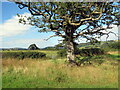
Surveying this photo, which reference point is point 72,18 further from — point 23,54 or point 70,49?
point 23,54

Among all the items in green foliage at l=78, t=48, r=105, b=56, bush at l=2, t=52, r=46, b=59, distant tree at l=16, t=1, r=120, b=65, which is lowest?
bush at l=2, t=52, r=46, b=59

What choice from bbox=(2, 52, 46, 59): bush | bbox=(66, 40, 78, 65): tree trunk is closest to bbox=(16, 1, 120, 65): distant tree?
bbox=(66, 40, 78, 65): tree trunk

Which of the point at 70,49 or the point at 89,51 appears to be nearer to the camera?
the point at 70,49

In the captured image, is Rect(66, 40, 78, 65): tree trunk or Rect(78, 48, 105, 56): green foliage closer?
Rect(66, 40, 78, 65): tree trunk

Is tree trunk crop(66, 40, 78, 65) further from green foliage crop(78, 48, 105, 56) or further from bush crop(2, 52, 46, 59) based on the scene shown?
bush crop(2, 52, 46, 59)

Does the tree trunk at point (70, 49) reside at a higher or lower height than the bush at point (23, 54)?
higher

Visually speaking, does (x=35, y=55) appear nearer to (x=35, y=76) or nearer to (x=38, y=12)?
(x=38, y=12)

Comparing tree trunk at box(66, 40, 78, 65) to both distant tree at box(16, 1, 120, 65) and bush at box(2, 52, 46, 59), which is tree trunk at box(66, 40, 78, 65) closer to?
distant tree at box(16, 1, 120, 65)

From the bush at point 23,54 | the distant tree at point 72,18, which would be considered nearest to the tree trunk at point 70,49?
the distant tree at point 72,18

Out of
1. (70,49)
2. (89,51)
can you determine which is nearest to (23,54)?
(70,49)

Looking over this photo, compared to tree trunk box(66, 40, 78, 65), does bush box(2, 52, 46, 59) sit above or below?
below

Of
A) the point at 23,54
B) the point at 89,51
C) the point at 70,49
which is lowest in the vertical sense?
the point at 23,54

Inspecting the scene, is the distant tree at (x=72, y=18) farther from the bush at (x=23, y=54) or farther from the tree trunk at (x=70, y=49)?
the bush at (x=23, y=54)

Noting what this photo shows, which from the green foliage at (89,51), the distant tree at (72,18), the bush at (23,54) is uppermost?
the distant tree at (72,18)
